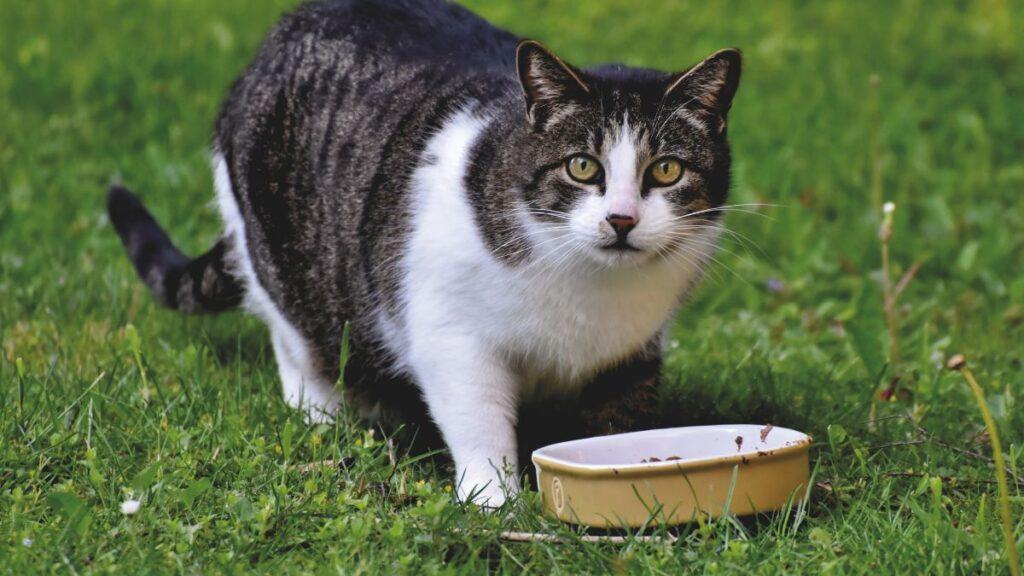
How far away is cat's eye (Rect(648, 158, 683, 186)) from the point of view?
8.52ft

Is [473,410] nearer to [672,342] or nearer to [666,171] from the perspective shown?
[666,171]

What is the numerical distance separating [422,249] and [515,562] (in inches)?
31.1

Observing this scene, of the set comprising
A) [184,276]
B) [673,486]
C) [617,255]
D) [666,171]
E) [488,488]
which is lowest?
[488,488]

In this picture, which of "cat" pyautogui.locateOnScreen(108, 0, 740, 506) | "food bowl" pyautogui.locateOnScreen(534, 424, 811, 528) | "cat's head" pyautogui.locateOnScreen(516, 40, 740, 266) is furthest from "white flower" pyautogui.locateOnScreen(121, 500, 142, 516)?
"cat's head" pyautogui.locateOnScreen(516, 40, 740, 266)

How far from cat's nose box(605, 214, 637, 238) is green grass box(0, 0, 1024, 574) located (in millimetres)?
410

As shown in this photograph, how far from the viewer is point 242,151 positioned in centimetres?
332

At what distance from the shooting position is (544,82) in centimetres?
260

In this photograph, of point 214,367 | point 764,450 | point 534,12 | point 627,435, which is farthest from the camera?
point 534,12

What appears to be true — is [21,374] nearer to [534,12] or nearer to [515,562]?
[515,562]

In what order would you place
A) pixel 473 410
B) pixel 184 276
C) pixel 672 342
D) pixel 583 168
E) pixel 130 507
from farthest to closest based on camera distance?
1. pixel 672 342
2. pixel 184 276
3. pixel 473 410
4. pixel 583 168
5. pixel 130 507

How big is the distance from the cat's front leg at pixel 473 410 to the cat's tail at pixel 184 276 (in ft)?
3.04

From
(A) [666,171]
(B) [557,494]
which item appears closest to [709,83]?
(A) [666,171]

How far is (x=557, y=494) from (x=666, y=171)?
0.71 meters

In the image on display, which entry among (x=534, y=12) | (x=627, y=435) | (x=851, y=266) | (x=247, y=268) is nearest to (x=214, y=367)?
(x=247, y=268)
